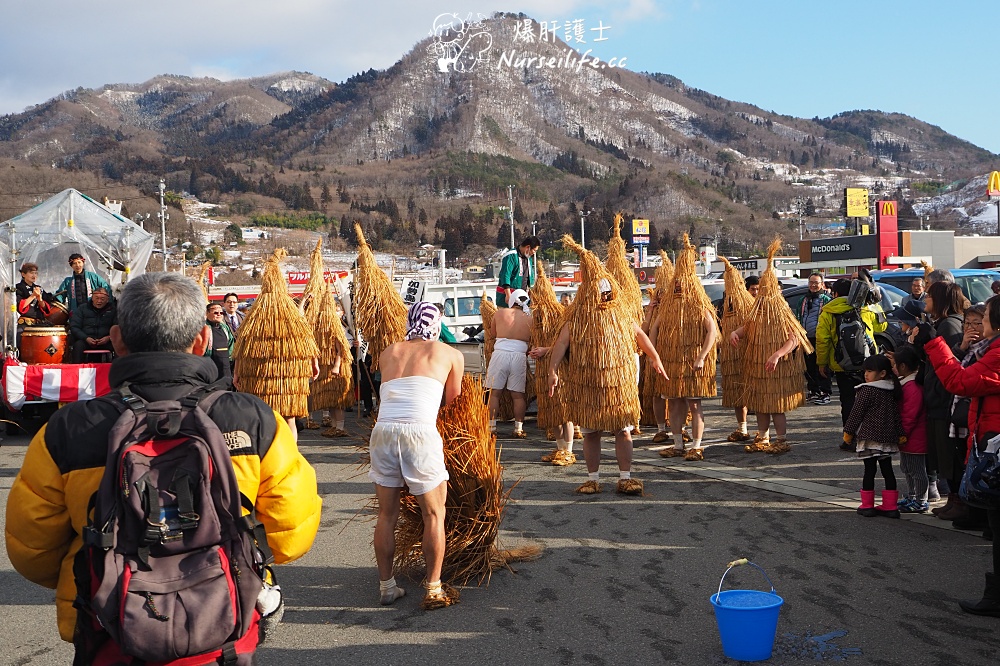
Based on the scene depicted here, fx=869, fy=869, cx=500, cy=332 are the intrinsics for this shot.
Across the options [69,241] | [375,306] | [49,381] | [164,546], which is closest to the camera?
[164,546]

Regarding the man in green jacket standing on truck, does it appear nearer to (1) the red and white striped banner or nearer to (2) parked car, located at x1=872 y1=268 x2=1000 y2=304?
(1) the red and white striped banner

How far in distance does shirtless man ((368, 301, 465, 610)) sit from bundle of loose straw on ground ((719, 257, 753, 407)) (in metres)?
5.26

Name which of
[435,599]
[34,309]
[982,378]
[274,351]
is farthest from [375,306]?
[982,378]

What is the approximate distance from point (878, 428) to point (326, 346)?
22.3 feet

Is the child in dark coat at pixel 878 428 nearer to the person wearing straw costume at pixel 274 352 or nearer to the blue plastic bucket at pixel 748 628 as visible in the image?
the blue plastic bucket at pixel 748 628

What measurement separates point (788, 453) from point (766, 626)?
5339 millimetres

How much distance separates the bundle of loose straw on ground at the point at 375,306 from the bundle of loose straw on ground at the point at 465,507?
3934 mm

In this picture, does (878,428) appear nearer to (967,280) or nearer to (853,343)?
(853,343)

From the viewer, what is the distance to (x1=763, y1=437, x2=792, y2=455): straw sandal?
8992 mm

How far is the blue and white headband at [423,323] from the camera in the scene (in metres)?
5.15

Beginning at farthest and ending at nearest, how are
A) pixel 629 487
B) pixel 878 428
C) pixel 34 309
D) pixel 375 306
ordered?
pixel 34 309 → pixel 375 306 → pixel 629 487 → pixel 878 428

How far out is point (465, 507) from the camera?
212 inches

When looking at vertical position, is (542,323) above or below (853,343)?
above

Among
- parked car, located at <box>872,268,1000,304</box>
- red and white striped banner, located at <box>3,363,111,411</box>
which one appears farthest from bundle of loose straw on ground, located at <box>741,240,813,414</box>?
red and white striped banner, located at <box>3,363,111,411</box>
